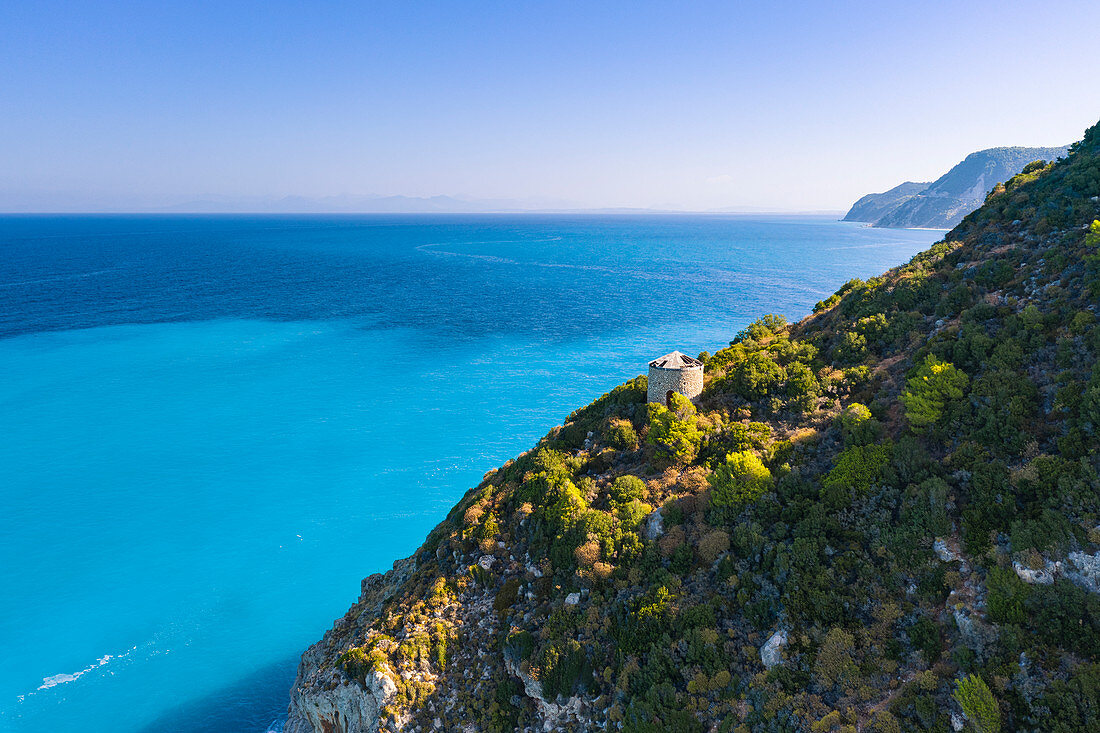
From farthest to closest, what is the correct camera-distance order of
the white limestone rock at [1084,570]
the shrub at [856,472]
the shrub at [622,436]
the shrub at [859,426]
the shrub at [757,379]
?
1. the shrub at [757,379]
2. the shrub at [622,436]
3. the shrub at [859,426]
4. the shrub at [856,472]
5. the white limestone rock at [1084,570]

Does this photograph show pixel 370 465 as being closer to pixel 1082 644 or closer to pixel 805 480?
pixel 805 480

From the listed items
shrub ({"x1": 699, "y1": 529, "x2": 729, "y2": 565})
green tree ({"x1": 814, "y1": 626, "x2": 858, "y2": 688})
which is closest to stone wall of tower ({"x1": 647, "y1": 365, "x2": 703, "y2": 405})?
shrub ({"x1": 699, "y1": 529, "x2": 729, "y2": 565})

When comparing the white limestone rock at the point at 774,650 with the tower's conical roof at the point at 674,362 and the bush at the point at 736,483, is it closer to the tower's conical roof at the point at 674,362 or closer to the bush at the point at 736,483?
the bush at the point at 736,483

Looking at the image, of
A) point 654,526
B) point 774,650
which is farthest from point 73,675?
point 774,650

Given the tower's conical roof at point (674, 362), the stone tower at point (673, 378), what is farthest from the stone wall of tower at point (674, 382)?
the tower's conical roof at point (674, 362)

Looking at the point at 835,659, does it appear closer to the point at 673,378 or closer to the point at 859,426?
the point at 859,426
